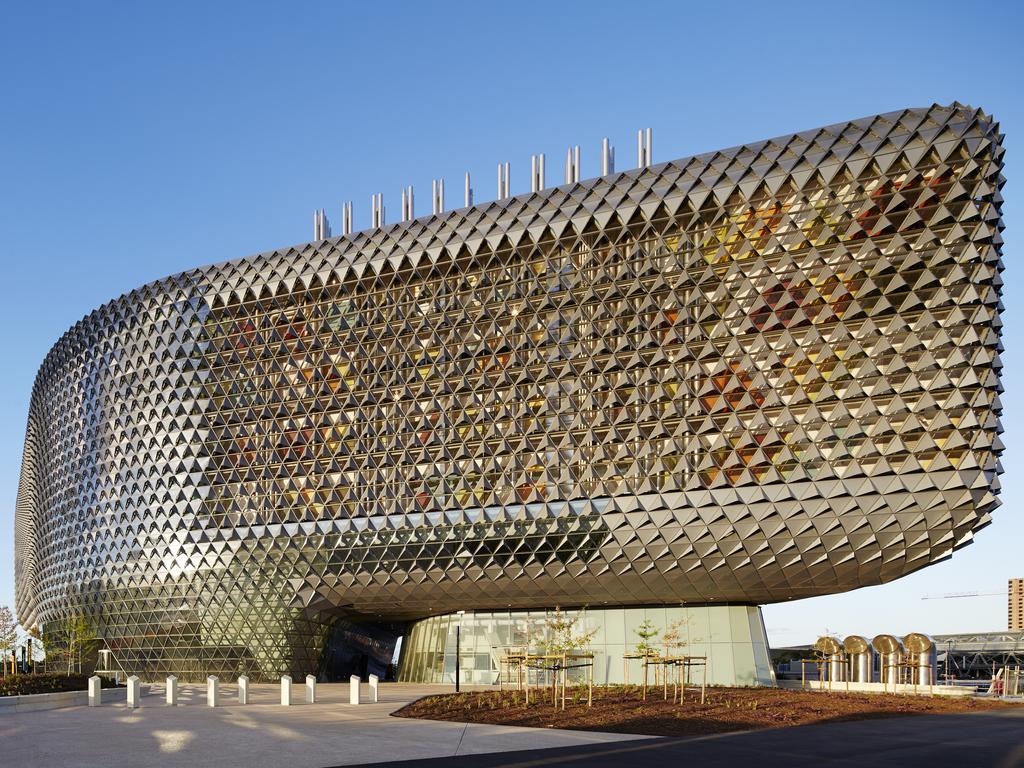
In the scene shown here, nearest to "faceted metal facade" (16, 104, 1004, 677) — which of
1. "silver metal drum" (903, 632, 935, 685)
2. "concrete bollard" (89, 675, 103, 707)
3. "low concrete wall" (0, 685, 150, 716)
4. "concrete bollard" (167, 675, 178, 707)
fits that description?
"silver metal drum" (903, 632, 935, 685)

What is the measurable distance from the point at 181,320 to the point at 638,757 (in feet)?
173

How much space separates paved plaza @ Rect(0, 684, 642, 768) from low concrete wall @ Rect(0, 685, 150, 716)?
69.4 inches

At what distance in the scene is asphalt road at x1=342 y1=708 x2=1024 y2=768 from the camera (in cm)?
1873

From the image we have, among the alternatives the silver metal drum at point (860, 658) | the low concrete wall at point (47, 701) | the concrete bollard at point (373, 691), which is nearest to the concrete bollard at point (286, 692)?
the concrete bollard at point (373, 691)

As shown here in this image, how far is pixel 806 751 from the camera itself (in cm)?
2080

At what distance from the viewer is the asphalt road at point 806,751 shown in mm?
18734

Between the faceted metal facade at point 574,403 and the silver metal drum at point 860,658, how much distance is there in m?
4.30

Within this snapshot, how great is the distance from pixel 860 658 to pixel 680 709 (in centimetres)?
2802

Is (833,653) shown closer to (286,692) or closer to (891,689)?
(891,689)

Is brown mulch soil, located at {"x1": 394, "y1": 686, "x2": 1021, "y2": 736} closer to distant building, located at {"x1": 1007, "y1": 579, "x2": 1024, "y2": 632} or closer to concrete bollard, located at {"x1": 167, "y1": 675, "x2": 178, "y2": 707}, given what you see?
concrete bollard, located at {"x1": 167, "y1": 675, "x2": 178, "y2": 707}

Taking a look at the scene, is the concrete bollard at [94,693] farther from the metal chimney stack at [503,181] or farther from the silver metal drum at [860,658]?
the silver metal drum at [860,658]

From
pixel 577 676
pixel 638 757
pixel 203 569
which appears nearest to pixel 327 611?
pixel 203 569

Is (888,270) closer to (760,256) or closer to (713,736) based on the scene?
(760,256)

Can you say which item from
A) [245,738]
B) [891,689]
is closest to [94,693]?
[245,738]
